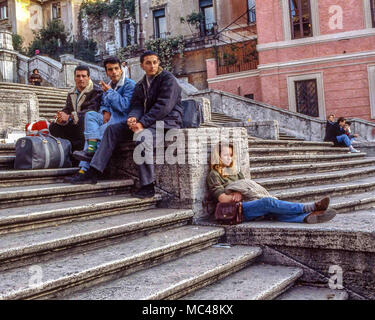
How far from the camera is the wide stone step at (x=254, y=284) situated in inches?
117

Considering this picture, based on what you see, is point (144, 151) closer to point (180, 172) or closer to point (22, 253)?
point (180, 172)

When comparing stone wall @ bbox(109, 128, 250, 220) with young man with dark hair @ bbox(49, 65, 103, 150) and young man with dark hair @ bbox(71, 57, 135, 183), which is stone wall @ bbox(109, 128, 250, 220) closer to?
young man with dark hair @ bbox(71, 57, 135, 183)

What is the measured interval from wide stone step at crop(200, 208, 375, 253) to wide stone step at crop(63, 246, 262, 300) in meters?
0.17

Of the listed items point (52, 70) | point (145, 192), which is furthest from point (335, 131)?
point (52, 70)

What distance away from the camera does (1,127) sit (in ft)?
25.9

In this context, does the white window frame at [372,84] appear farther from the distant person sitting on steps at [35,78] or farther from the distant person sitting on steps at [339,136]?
the distant person sitting on steps at [35,78]

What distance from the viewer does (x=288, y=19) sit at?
689 inches

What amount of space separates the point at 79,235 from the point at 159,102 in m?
2.07

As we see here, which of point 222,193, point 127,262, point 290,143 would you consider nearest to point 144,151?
point 222,193

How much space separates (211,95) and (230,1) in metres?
13.1

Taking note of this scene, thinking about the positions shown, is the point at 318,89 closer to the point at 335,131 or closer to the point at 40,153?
the point at 335,131

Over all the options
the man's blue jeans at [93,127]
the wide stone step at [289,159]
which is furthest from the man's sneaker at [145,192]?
the wide stone step at [289,159]
